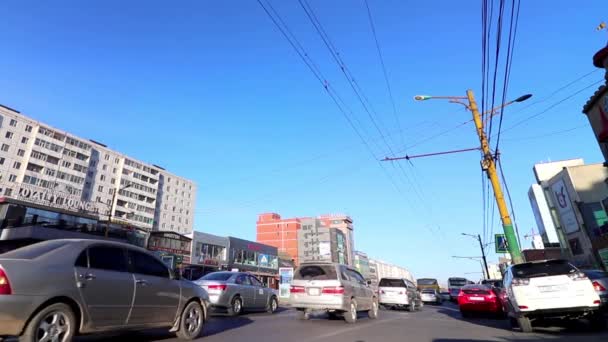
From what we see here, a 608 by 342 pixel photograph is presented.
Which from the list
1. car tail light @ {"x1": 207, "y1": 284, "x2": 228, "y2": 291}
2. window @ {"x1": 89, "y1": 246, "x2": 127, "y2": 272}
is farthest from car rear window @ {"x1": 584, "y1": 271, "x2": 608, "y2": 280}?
window @ {"x1": 89, "y1": 246, "x2": 127, "y2": 272}

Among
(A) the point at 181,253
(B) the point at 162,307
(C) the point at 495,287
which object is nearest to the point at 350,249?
(A) the point at 181,253

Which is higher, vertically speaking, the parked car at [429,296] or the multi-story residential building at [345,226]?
the multi-story residential building at [345,226]


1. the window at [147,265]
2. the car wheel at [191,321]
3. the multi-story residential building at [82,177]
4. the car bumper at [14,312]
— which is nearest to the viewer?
the car bumper at [14,312]

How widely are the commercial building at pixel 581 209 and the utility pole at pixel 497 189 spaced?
22.5m

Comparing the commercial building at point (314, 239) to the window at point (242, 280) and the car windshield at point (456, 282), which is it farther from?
the window at point (242, 280)

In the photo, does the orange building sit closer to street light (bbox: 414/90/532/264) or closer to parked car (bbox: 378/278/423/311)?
parked car (bbox: 378/278/423/311)

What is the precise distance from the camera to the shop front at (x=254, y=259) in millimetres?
57719

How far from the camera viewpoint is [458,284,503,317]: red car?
15.0 m

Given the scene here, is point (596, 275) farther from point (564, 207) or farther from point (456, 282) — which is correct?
point (564, 207)

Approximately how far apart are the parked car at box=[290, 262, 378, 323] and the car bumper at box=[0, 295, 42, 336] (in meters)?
7.85

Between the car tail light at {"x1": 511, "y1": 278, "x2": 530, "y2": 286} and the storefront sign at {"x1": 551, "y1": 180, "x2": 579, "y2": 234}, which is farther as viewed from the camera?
the storefront sign at {"x1": 551, "y1": 180, "x2": 579, "y2": 234}

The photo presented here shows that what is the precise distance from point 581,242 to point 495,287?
2810 cm

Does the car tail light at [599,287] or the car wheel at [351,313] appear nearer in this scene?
the car tail light at [599,287]

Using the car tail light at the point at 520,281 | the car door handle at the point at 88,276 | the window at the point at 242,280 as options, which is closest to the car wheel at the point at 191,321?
the car door handle at the point at 88,276
